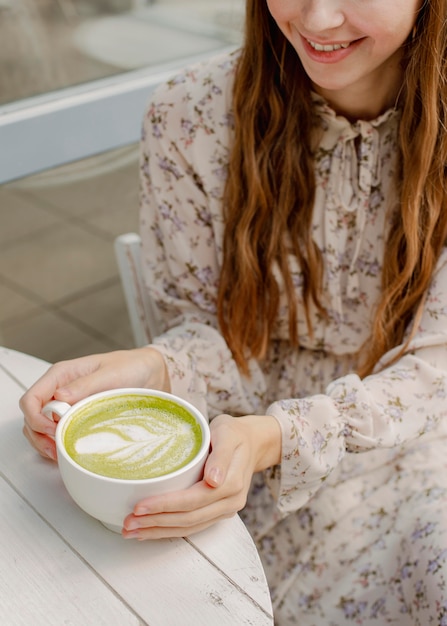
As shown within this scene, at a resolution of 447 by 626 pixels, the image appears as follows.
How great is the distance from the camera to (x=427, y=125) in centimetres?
112

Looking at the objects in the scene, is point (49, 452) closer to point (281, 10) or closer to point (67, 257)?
point (281, 10)

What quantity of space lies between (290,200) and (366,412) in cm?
36

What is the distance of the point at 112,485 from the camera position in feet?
2.46

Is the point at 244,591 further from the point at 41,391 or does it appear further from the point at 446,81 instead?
the point at 446,81

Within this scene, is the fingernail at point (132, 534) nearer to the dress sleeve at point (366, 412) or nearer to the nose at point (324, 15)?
the dress sleeve at point (366, 412)

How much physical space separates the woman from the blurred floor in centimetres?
62

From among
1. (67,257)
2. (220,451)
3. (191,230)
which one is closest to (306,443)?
(220,451)

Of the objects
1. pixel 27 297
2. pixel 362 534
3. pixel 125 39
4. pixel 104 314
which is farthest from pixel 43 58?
pixel 362 534

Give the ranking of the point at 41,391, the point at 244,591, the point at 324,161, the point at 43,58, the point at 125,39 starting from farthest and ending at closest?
the point at 125,39 < the point at 43,58 < the point at 324,161 < the point at 41,391 < the point at 244,591

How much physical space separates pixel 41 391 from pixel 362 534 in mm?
528

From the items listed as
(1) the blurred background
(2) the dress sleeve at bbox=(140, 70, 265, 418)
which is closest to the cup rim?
(2) the dress sleeve at bbox=(140, 70, 265, 418)

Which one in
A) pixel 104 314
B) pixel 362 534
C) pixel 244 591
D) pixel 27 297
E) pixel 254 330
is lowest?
pixel 104 314

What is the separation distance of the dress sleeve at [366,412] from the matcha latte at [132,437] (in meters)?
0.22

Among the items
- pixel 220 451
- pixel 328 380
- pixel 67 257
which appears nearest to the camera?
pixel 220 451
